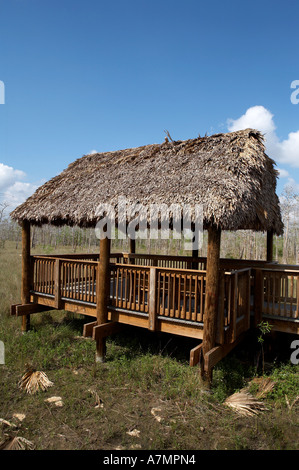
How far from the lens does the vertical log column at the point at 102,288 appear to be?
659 cm

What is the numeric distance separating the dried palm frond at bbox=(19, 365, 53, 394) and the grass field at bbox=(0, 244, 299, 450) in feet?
0.33

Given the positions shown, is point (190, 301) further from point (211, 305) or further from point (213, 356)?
point (213, 356)

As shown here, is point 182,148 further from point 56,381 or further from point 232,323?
point 56,381

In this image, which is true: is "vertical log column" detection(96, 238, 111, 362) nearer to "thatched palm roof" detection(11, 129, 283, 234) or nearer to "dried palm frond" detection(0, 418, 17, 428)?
"thatched palm roof" detection(11, 129, 283, 234)

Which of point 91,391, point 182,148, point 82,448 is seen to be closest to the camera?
point 82,448

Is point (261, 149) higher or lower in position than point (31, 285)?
higher

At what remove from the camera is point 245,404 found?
15.4 feet

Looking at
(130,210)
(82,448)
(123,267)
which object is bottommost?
(82,448)

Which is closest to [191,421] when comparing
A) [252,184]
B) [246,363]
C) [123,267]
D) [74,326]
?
[246,363]

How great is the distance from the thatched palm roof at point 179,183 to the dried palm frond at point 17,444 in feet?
14.1

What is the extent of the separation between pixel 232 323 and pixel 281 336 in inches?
131

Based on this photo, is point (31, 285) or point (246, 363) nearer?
point (246, 363)

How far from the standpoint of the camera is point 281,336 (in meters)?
Answer: 7.81

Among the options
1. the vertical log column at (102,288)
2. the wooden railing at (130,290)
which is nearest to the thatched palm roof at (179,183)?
the vertical log column at (102,288)
